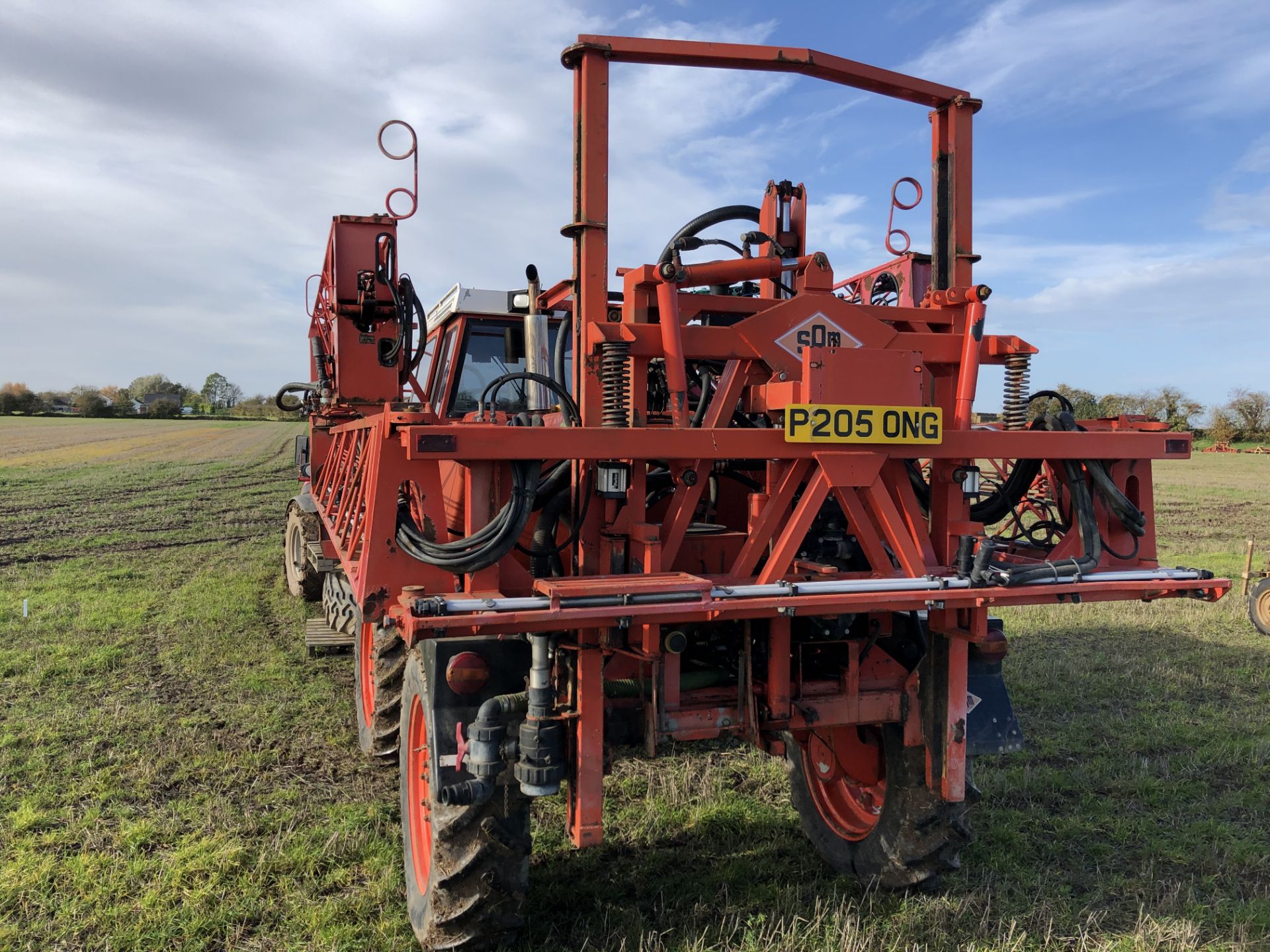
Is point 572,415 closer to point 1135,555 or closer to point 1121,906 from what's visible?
point 1135,555

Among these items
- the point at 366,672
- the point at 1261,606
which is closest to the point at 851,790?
the point at 366,672

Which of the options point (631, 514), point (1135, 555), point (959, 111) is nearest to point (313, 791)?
point (631, 514)

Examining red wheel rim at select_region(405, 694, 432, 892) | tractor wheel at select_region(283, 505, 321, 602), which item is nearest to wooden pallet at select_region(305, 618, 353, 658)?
tractor wheel at select_region(283, 505, 321, 602)

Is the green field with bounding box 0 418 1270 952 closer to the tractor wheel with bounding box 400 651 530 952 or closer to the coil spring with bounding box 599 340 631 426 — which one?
the tractor wheel with bounding box 400 651 530 952

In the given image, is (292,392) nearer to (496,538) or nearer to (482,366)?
(482,366)

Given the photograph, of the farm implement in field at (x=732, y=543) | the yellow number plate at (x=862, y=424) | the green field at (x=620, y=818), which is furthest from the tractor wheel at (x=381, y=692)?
the yellow number plate at (x=862, y=424)

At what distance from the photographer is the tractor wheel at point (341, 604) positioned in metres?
5.16

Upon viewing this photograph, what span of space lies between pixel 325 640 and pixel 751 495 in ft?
15.1

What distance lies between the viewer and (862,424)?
288 cm

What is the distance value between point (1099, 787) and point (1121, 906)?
1197 millimetres

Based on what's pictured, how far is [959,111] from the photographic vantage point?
3602mm

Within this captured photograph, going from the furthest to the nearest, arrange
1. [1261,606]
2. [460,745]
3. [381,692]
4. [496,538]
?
[1261,606] → [381,692] → [460,745] → [496,538]

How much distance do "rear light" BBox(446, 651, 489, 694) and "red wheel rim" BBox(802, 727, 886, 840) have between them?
163 cm

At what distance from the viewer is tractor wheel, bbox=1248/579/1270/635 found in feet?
24.5
